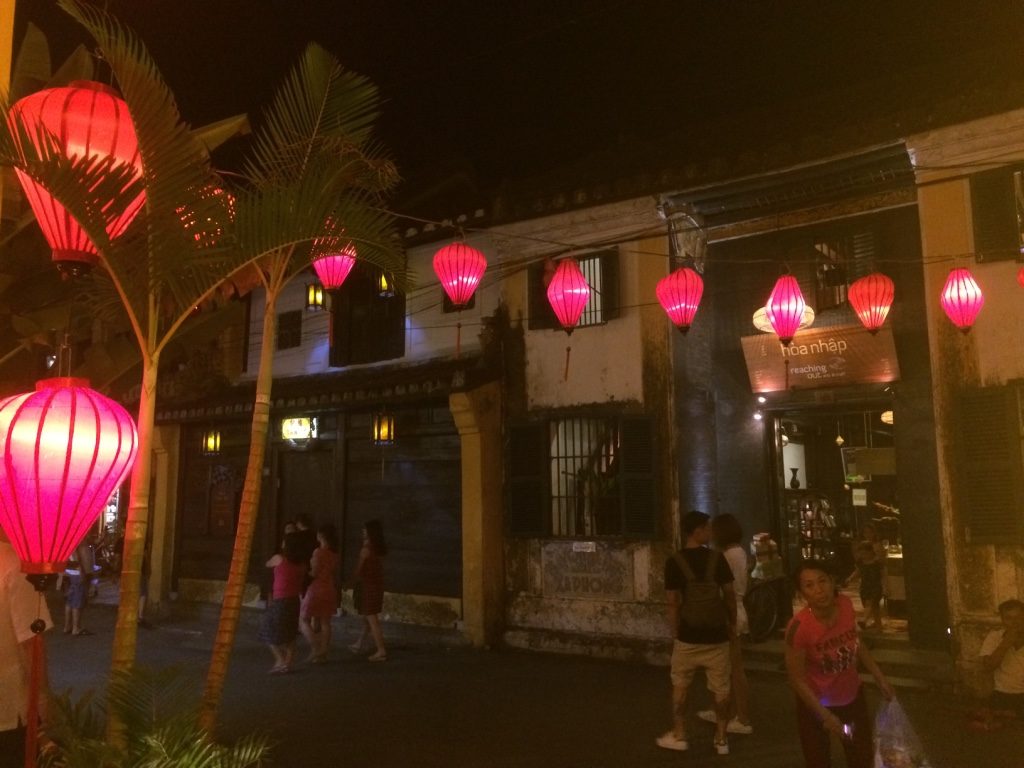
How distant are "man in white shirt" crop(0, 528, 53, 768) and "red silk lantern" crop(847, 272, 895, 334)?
27.2ft

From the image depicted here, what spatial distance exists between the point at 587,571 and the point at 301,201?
833 centimetres

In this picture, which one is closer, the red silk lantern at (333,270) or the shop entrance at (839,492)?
the red silk lantern at (333,270)

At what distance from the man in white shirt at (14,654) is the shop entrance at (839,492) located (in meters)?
9.86

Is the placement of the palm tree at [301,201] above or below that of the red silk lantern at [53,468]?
above

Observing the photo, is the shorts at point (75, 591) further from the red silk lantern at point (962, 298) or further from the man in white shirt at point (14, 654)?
the red silk lantern at point (962, 298)

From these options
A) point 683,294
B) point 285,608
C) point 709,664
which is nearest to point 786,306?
point 683,294

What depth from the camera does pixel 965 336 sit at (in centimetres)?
883

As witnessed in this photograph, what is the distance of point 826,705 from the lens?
445 centimetres

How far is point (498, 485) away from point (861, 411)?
217 inches

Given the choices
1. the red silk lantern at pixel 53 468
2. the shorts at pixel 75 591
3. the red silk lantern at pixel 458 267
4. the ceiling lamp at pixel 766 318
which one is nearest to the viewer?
the red silk lantern at pixel 53 468

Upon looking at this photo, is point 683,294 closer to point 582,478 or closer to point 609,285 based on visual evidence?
point 609,285

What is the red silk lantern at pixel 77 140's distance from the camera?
3746 millimetres

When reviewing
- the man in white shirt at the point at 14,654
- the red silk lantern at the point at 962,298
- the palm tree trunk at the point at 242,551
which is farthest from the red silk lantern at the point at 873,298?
the man in white shirt at the point at 14,654

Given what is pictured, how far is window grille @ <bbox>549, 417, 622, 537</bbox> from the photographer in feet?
36.6
